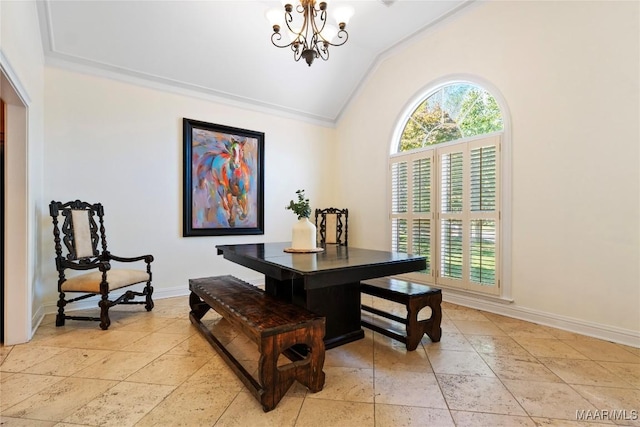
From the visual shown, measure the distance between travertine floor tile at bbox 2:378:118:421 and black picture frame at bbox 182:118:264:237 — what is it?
2.28m

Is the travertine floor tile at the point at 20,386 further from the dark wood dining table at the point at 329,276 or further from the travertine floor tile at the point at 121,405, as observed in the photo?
the dark wood dining table at the point at 329,276

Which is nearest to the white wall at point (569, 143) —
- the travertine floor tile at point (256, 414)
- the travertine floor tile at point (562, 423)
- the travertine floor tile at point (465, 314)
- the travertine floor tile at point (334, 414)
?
the travertine floor tile at point (465, 314)

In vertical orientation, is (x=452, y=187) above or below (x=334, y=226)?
above

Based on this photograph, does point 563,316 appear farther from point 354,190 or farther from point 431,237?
point 354,190

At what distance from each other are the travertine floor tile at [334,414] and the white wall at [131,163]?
291 cm

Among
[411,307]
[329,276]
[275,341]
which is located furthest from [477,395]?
[275,341]

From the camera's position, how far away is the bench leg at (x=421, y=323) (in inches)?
93.2

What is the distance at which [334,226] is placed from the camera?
5055mm

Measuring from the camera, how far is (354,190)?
511 centimetres

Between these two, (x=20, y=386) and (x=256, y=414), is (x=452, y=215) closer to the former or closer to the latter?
(x=256, y=414)

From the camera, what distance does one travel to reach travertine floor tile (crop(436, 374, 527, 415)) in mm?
1656

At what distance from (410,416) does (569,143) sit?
274cm

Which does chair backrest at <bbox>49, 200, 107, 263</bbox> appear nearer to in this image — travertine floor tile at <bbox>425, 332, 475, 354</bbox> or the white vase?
the white vase

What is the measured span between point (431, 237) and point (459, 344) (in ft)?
5.39
